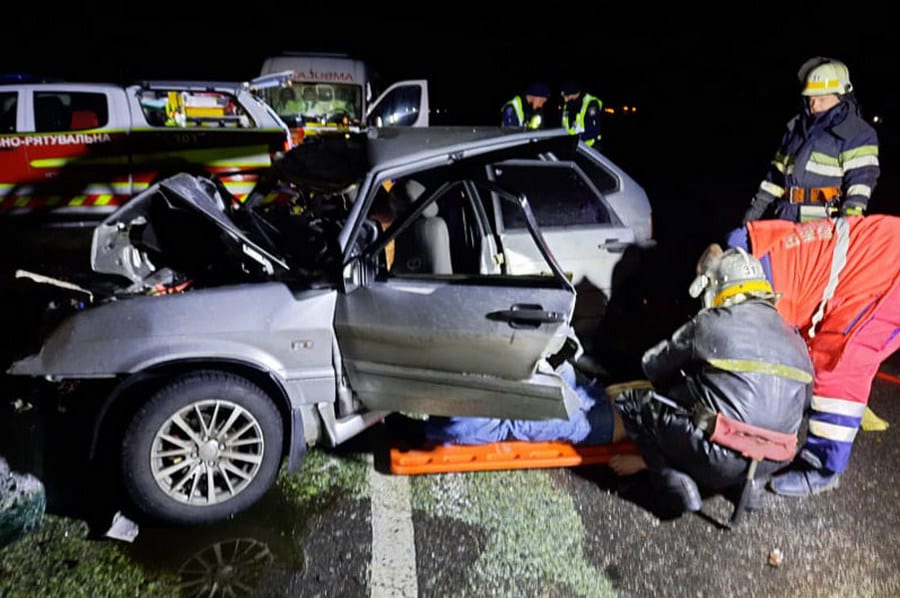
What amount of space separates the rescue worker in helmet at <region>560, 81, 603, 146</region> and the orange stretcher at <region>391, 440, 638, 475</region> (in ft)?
15.9

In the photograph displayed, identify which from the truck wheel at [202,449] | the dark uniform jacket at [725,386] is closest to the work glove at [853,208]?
the dark uniform jacket at [725,386]

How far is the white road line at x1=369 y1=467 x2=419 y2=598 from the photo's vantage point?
8.46 ft

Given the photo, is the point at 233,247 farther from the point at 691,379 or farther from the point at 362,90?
the point at 362,90

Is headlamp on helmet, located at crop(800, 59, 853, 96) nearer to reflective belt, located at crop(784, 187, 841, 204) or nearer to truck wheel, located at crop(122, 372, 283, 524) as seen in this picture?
reflective belt, located at crop(784, 187, 841, 204)

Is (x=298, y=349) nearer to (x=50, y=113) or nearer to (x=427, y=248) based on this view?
(x=427, y=248)

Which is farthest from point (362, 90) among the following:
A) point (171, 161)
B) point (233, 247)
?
point (233, 247)

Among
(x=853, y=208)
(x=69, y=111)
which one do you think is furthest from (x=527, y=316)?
(x=69, y=111)

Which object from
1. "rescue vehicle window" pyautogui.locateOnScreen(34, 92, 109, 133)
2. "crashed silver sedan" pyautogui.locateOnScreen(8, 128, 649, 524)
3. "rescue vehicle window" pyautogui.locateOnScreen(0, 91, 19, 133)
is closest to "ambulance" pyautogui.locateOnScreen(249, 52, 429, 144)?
"rescue vehicle window" pyautogui.locateOnScreen(34, 92, 109, 133)

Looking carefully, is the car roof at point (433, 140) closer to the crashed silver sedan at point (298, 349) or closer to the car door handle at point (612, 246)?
the crashed silver sedan at point (298, 349)

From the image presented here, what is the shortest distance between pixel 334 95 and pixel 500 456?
1004 cm

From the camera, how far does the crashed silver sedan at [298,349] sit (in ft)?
8.79

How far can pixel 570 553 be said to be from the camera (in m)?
2.79

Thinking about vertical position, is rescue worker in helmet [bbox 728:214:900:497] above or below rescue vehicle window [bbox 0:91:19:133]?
below

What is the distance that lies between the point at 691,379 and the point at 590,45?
99.6ft
